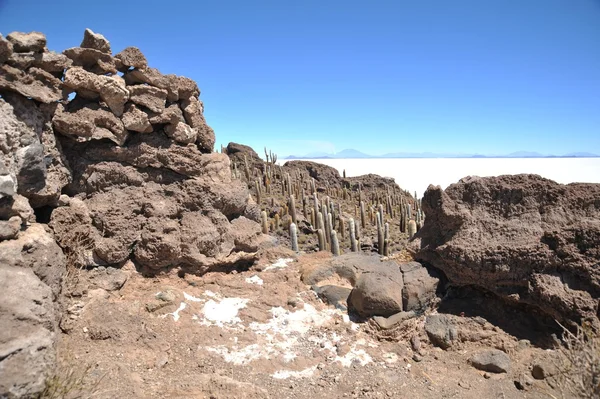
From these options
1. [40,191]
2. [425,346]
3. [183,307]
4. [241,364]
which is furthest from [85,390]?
[425,346]

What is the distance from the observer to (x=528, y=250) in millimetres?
5395

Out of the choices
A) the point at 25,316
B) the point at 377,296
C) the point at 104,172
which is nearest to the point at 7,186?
the point at 25,316

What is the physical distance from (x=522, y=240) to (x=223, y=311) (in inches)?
Result: 172

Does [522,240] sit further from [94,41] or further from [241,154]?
[241,154]

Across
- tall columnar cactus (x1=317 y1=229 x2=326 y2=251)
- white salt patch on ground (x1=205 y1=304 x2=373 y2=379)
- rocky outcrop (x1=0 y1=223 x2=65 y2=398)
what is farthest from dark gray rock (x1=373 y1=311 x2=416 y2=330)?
tall columnar cactus (x1=317 y1=229 x2=326 y2=251)

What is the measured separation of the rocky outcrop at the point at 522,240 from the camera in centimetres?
507

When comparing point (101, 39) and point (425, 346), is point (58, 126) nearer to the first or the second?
point (101, 39)

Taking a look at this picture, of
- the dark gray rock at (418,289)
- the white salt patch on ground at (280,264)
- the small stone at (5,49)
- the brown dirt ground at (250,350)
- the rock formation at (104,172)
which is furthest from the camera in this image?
the white salt patch on ground at (280,264)

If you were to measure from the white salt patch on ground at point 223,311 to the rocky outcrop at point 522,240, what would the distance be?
3.07 meters

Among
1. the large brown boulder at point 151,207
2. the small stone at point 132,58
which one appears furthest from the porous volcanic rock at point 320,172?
the small stone at point 132,58

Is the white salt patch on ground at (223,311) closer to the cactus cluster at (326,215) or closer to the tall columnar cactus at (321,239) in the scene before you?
the cactus cluster at (326,215)

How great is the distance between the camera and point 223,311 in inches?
221

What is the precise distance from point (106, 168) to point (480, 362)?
226 inches

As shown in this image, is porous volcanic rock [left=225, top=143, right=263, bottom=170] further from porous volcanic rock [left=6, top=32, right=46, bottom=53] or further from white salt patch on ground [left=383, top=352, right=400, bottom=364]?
white salt patch on ground [left=383, top=352, right=400, bottom=364]
